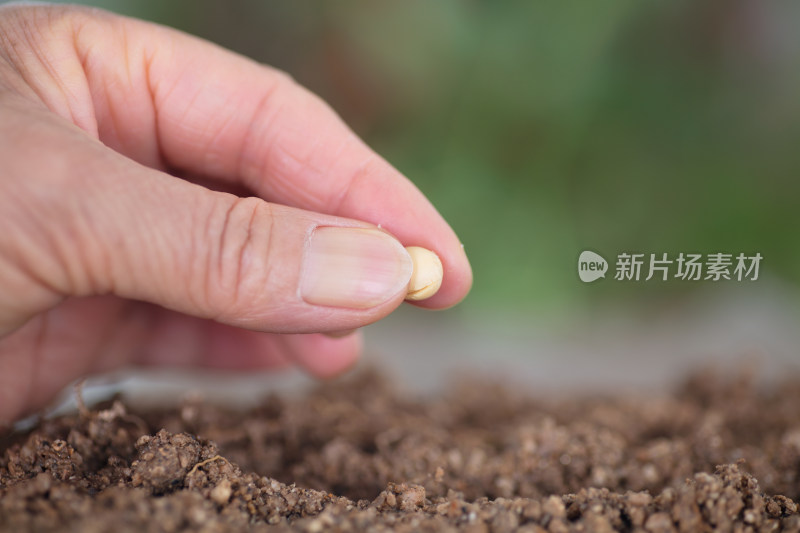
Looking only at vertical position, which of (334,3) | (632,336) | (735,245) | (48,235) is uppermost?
(334,3)

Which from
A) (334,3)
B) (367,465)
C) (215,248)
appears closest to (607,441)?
(367,465)

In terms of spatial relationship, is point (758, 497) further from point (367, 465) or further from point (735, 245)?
point (735, 245)

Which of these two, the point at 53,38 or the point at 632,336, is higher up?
the point at 53,38

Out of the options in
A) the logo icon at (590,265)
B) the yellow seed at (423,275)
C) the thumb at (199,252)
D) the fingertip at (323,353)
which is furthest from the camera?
the logo icon at (590,265)

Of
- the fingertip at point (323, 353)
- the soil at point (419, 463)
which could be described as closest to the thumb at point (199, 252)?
the soil at point (419, 463)

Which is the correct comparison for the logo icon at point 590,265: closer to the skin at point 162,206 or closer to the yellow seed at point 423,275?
the skin at point 162,206

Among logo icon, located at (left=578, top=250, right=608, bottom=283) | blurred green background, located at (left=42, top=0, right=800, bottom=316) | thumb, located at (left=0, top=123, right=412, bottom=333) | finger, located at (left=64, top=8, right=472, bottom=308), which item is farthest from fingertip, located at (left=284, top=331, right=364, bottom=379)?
logo icon, located at (left=578, top=250, right=608, bottom=283)
